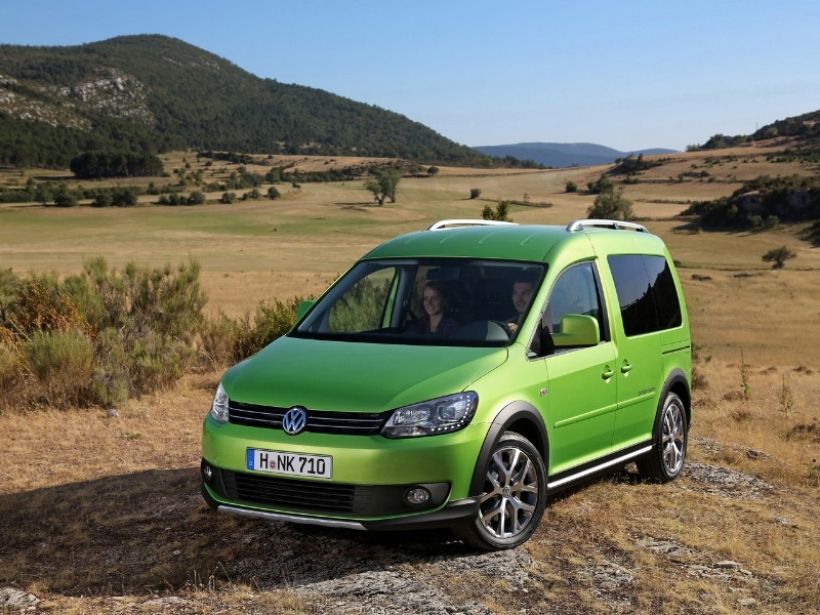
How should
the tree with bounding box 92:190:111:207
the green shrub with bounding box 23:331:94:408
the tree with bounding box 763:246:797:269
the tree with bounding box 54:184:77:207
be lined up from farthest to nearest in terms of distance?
the tree with bounding box 92:190:111:207 < the tree with bounding box 54:184:77:207 < the tree with bounding box 763:246:797:269 < the green shrub with bounding box 23:331:94:408

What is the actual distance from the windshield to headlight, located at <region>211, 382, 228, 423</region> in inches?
32.6

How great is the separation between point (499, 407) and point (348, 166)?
134 m

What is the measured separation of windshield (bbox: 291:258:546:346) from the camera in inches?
234

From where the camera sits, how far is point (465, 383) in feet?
17.0

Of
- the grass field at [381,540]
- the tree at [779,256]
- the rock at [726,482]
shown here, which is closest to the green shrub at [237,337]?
the grass field at [381,540]

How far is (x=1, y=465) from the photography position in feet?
27.1

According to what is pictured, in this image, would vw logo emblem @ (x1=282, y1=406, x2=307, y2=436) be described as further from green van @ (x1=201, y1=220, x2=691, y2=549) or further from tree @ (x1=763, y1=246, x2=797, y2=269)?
tree @ (x1=763, y1=246, x2=797, y2=269)

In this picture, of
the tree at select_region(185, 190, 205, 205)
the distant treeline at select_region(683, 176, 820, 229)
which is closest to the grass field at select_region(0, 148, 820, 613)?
the distant treeline at select_region(683, 176, 820, 229)

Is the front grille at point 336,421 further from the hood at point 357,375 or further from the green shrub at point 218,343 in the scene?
the green shrub at point 218,343

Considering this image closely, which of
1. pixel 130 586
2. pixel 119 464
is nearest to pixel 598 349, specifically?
pixel 130 586

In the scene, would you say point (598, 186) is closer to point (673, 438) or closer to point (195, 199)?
point (195, 199)

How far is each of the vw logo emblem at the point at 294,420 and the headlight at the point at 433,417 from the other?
420mm

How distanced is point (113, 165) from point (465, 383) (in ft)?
372

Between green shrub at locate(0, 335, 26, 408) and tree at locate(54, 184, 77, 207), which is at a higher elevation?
green shrub at locate(0, 335, 26, 408)
